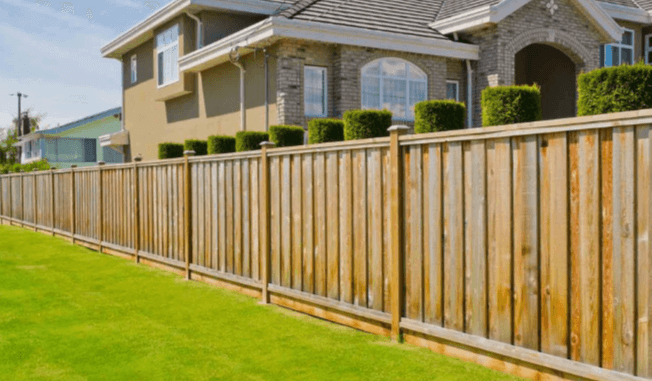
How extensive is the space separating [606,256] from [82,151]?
47.1m

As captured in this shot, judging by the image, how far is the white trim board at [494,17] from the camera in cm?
1675

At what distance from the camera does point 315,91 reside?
53.6 feet

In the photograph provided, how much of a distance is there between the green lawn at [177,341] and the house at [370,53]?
333 inches

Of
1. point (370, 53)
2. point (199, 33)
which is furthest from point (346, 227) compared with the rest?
point (199, 33)

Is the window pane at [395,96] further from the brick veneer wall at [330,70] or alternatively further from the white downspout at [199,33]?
the white downspout at [199,33]

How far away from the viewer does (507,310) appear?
436cm

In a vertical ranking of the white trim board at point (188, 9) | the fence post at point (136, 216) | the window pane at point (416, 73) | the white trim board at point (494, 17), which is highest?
the white trim board at point (188, 9)

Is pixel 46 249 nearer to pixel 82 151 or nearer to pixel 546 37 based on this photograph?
pixel 546 37

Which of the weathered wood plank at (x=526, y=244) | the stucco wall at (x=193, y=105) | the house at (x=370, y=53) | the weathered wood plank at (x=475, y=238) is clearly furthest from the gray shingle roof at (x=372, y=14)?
the weathered wood plank at (x=526, y=244)

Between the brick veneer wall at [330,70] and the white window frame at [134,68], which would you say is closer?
the brick veneer wall at [330,70]

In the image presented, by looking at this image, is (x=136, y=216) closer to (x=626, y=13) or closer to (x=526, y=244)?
(x=526, y=244)

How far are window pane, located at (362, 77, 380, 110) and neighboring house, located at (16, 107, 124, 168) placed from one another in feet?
105

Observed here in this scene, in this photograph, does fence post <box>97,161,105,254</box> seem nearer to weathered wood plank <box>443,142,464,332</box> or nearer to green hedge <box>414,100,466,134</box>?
green hedge <box>414,100,466,134</box>

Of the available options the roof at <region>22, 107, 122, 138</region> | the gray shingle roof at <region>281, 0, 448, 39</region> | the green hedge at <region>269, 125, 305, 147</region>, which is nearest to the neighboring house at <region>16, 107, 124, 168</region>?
the roof at <region>22, 107, 122, 138</region>
